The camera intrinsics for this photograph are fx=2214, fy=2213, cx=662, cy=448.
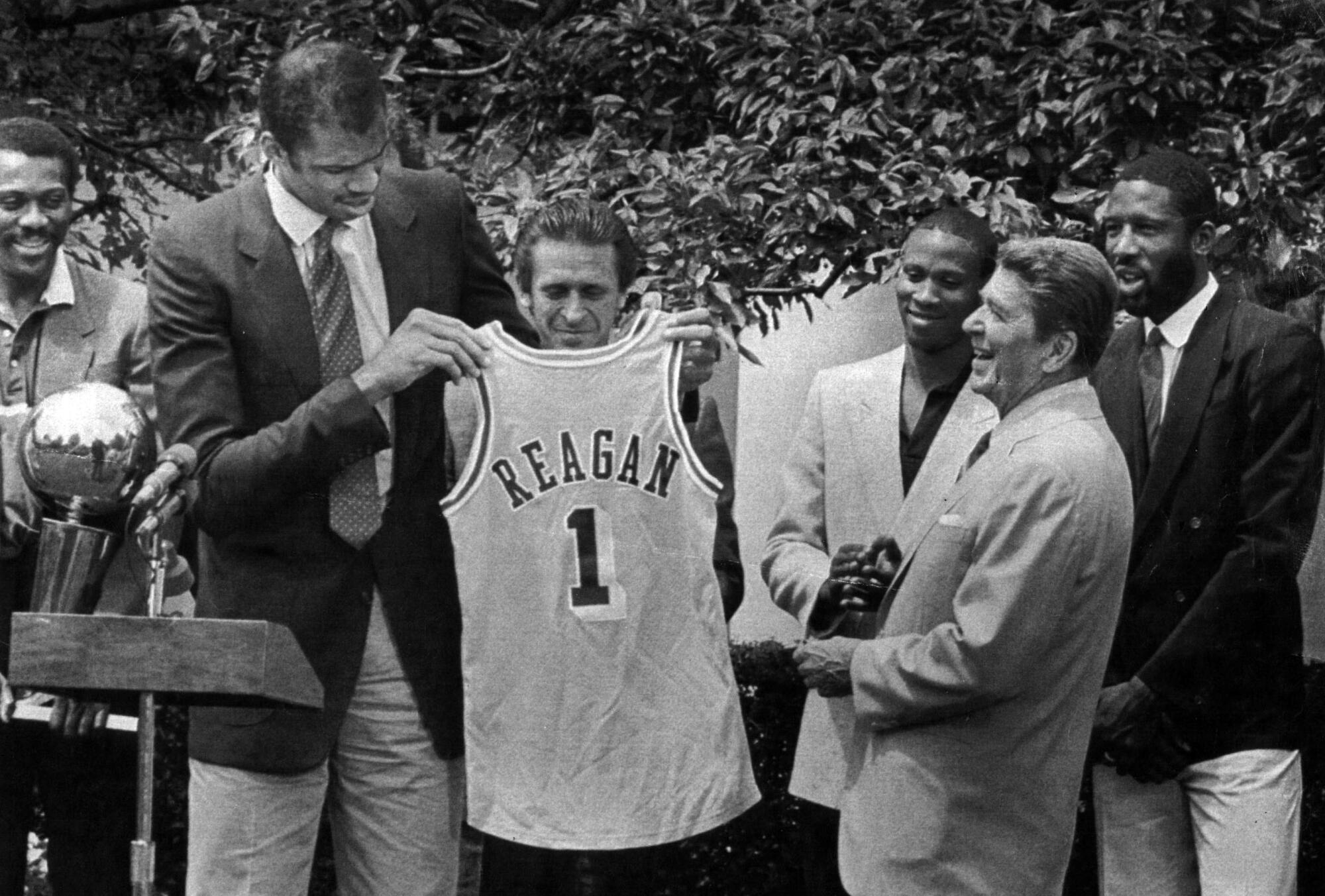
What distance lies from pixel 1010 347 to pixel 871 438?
30.5 inches

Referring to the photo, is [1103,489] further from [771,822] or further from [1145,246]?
[771,822]

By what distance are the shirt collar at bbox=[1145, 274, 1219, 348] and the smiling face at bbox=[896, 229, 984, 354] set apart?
50cm

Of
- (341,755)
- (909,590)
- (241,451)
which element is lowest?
(341,755)

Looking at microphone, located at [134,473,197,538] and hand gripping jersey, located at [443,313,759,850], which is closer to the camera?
microphone, located at [134,473,197,538]

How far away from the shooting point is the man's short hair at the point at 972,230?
5.46 meters

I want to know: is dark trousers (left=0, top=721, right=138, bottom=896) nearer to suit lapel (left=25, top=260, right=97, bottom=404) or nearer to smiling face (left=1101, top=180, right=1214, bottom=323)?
suit lapel (left=25, top=260, right=97, bottom=404)

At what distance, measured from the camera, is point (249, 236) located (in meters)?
4.49

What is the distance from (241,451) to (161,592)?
0.49m

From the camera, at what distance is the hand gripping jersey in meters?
4.61

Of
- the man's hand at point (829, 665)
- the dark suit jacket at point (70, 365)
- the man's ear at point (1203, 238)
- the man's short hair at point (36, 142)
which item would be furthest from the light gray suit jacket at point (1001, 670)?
the man's short hair at point (36, 142)

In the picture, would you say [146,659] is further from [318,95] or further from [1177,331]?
[1177,331]

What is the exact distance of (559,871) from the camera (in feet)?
17.4

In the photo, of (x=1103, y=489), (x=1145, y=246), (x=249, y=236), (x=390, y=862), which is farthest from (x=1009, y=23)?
(x=390, y=862)

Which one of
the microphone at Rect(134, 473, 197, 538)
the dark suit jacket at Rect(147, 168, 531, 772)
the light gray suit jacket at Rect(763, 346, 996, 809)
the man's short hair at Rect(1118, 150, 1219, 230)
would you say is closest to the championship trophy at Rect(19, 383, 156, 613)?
the microphone at Rect(134, 473, 197, 538)
